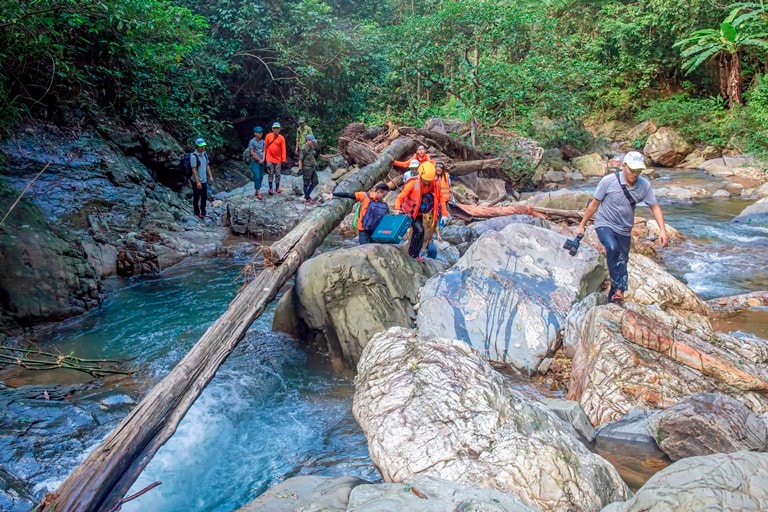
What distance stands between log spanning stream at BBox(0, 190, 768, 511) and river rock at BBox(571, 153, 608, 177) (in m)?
10.4

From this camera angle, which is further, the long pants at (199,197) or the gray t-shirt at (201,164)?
the long pants at (199,197)

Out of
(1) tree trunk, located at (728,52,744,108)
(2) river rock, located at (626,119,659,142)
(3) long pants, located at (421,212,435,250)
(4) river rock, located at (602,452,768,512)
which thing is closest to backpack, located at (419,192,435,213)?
(3) long pants, located at (421,212,435,250)

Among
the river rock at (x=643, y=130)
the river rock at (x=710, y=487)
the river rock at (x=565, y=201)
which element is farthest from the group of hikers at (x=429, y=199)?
the river rock at (x=643, y=130)

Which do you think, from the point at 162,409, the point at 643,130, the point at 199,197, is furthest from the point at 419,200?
the point at 643,130

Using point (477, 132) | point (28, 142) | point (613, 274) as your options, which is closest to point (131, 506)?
point (613, 274)

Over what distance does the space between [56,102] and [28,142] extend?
4.38ft

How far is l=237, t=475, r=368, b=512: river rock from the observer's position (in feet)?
9.67

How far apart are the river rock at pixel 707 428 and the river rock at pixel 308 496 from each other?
92.3 inches

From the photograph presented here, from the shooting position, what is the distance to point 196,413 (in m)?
5.21

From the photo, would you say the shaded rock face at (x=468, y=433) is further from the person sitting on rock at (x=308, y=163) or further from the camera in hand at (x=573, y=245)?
the person sitting on rock at (x=308, y=163)

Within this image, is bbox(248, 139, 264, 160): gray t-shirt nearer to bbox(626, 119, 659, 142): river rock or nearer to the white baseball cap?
the white baseball cap

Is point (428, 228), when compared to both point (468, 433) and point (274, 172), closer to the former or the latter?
point (468, 433)

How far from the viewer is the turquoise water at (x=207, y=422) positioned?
4234 millimetres

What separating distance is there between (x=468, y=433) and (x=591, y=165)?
17.0 metres
